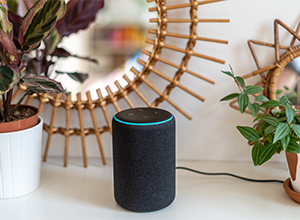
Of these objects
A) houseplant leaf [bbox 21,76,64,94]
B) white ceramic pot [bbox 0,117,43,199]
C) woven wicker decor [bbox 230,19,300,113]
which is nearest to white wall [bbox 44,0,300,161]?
woven wicker decor [bbox 230,19,300,113]

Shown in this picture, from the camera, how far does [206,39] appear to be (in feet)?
3.16

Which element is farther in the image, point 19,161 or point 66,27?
point 66,27

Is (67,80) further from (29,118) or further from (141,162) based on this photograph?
(141,162)

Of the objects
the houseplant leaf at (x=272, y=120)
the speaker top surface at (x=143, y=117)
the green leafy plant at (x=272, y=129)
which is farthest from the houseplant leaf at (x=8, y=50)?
the houseplant leaf at (x=272, y=120)

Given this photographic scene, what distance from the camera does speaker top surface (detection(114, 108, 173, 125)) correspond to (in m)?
0.75

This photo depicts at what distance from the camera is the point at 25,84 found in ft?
2.47

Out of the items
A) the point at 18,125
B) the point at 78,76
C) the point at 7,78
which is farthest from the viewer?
the point at 78,76

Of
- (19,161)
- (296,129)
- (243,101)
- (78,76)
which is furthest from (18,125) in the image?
(296,129)

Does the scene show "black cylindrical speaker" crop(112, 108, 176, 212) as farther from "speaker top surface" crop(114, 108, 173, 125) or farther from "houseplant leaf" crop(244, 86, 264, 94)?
"houseplant leaf" crop(244, 86, 264, 94)

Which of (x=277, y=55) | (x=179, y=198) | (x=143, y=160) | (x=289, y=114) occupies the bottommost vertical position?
(x=179, y=198)

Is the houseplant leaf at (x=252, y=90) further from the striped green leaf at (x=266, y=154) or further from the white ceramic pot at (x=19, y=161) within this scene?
the white ceramic pot at (x=19, y=161)

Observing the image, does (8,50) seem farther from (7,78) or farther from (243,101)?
(243,101)

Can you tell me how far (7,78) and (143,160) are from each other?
1.11 ft

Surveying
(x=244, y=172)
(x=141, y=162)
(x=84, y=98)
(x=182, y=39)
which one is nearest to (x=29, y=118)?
(x=84, y=98)
